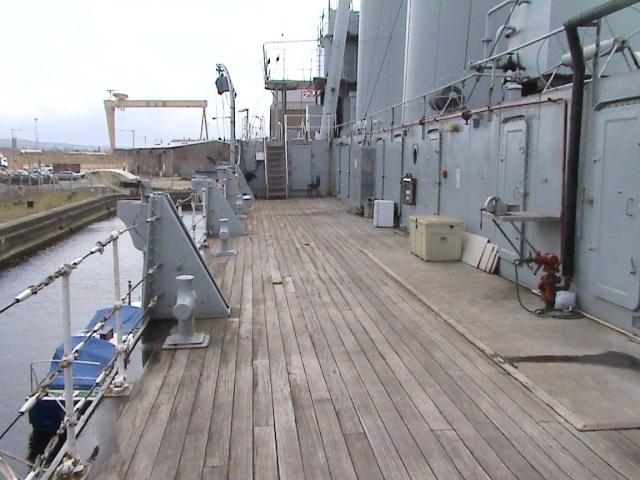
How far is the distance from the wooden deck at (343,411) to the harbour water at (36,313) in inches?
33.1

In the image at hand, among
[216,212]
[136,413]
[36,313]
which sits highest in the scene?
[216,212]

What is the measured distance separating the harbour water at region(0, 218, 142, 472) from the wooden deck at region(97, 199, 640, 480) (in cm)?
84

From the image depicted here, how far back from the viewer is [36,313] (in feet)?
37.0

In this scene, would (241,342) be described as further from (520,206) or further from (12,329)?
(12,329)

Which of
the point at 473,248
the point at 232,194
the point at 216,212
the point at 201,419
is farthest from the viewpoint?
the point at 232,194

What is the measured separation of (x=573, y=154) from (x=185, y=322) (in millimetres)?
3547

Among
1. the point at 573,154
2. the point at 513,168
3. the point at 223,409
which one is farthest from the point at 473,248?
the point at 223,409

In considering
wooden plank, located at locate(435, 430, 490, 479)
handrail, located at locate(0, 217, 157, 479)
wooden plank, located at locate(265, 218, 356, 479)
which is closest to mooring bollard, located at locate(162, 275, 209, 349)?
wooden plank, located at locate(265, 218, 356, 479)

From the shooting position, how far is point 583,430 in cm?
312

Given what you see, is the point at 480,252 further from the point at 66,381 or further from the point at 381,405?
the point at 66,381

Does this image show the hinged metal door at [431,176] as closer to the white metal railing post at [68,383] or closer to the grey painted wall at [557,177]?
the grey painted wall at [557,177]

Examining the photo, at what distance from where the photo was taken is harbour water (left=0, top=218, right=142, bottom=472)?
6.74 metres

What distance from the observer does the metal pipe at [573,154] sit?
5.01m

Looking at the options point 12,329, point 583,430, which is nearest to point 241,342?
point 583,430
